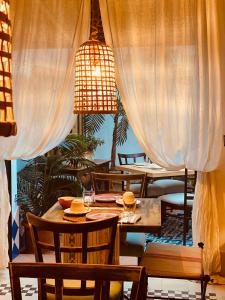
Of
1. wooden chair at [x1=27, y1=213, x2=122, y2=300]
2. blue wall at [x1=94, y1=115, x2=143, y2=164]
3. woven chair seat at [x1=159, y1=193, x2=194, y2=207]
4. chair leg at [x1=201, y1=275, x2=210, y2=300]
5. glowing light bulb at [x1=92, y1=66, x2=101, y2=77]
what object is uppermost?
glowing light bulb at [x1=92, y1=66, x2=101, y2=77]

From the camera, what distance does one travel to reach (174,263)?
252 centimetres

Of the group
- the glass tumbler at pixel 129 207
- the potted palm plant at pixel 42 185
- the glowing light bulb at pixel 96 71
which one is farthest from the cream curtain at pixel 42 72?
the glass tumbler at pixel 129 207

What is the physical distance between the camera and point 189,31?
3227 millimetres

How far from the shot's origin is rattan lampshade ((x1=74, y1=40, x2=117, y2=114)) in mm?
2484

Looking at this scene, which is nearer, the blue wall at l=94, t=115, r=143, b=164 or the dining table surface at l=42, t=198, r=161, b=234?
the dining table surface at l=42, t=198, r=161, b=234

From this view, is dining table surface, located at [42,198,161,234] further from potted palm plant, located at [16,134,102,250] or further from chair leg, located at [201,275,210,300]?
potted palm plant, located at [16,134,102,250]

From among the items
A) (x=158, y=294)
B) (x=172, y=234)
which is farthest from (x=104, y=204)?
(x=172, y=234)

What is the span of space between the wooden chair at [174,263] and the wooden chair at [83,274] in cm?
110

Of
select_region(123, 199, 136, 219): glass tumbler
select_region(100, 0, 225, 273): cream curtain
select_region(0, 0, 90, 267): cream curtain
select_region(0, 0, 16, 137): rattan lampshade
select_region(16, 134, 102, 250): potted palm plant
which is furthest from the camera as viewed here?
select_region(16, 134, 102, 250): potted palm plant

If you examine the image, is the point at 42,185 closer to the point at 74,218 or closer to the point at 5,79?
the point at 74,218

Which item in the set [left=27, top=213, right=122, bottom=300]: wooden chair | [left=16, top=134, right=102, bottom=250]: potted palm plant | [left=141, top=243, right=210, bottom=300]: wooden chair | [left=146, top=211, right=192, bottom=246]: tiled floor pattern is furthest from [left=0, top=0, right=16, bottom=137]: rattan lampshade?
[left=146, top=211, right=192, bottom=246]: tiled floor pattern

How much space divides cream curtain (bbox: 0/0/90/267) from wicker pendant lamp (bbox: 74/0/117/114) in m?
0.91

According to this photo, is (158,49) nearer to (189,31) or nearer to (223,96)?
(189,31)

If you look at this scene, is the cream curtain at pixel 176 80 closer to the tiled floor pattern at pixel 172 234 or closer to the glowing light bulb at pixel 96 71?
the glowing light bulb at pixel 96 71
